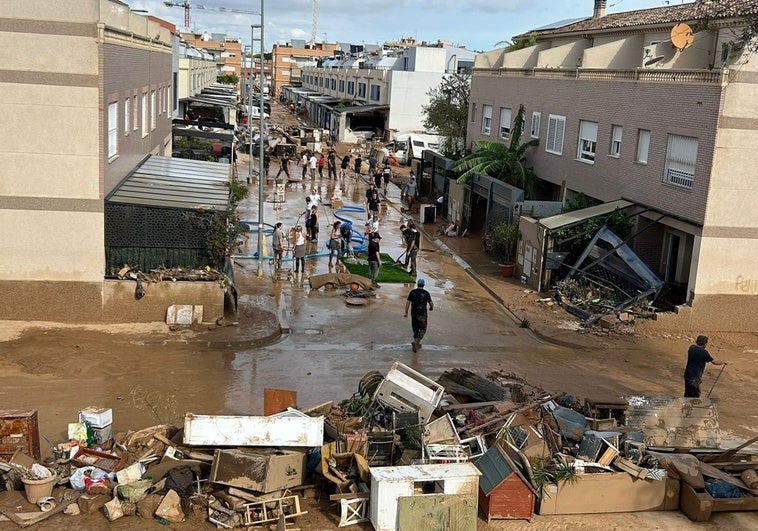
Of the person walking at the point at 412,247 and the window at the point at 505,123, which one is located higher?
the window at the point at 505,123

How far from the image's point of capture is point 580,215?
23953mm

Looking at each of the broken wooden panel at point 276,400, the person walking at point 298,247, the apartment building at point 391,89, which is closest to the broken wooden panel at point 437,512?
the broken wooden panel at point 276,400

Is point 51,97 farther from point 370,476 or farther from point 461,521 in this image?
point 461,521

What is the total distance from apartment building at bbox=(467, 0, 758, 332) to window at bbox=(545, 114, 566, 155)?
1.7 inches

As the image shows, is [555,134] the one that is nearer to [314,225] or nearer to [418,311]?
[314,225]

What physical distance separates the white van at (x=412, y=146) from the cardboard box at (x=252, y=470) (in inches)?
1696

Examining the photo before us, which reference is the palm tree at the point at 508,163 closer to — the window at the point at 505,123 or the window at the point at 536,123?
the window at the point at 536,123

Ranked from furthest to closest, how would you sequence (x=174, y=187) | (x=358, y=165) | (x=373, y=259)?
(x=358, y=165)
(x=373, y=259)
(x=174, y=187)

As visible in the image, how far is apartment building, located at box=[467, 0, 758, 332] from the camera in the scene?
20.2m

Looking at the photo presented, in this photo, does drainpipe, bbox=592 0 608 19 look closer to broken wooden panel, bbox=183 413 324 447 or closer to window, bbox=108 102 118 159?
window, bbox=108 102 118 159

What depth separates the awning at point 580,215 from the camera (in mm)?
23344

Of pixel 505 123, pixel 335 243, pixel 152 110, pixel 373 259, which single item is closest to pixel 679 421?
pixel 373 259

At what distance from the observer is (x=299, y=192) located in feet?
136

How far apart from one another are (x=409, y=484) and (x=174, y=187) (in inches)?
548
